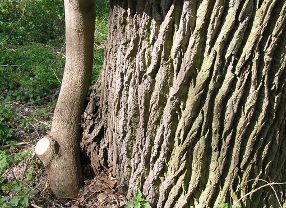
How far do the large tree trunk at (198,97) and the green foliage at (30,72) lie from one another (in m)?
2.16

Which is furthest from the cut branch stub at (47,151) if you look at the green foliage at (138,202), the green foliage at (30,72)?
the green foliage at (30,72)

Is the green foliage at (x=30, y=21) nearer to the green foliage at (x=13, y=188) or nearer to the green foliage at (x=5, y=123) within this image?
the green foliage at (x=5, y=123)

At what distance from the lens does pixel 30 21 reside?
7.74 meters

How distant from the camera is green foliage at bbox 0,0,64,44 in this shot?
7.09 m

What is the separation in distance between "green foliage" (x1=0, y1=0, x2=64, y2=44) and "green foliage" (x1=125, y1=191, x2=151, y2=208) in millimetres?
4584

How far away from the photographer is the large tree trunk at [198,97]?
216cm

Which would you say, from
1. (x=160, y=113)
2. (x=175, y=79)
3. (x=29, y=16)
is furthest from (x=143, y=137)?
(x=29, y=16)

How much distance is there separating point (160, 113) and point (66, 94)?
846 millimetres

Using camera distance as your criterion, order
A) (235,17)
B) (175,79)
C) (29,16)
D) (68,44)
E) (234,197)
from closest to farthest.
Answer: (235,17) → (175,79) → (234,197) → (68,44) → (29,16)

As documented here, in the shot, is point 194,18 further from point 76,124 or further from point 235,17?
point 76,124

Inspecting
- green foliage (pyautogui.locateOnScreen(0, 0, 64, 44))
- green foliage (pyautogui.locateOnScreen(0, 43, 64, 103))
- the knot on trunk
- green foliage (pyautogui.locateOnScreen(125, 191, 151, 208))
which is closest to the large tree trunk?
green foliage (pyautogui.locateOnScreen(125, 191, 151, 208))

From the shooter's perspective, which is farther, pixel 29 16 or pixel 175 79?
pixel 29 16

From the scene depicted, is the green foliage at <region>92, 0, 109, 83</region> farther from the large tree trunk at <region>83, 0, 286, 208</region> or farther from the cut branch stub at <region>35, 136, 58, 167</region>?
the large tree trunk at <region>83, 0, 286, 208</region>

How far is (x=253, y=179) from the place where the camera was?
8.24 feet
